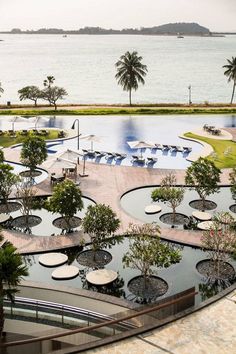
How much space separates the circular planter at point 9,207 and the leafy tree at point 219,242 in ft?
42.4

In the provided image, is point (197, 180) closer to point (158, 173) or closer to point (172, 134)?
point (158, 173)

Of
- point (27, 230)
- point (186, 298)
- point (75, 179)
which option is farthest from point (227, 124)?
point (186, 298)

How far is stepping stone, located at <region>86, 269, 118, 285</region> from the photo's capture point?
19312 mm

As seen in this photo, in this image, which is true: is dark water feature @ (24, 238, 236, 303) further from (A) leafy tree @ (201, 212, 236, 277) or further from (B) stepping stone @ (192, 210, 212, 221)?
(B) stepping stone @ (192, 210, 212, 221)

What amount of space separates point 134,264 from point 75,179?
14.5 metres

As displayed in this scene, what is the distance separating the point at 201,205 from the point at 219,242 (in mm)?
8925

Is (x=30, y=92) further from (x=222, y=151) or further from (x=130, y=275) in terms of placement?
(x=130, y=275)

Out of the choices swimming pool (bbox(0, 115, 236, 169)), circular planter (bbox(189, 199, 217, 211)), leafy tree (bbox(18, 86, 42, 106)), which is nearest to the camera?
circular planter (bbox(189, 199, 217, 211))

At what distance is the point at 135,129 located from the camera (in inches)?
2041

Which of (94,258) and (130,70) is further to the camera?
(130,70)

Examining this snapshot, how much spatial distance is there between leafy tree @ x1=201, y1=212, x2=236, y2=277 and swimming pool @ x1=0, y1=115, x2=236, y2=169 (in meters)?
16.6

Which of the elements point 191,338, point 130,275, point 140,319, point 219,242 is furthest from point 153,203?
point 191,338

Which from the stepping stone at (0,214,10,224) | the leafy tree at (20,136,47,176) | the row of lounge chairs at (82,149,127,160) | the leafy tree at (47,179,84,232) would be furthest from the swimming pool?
the leafy tree at (47,179,84,232)

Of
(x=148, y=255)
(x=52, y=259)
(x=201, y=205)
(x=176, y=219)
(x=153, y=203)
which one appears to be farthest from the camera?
(x=153, y=203)
